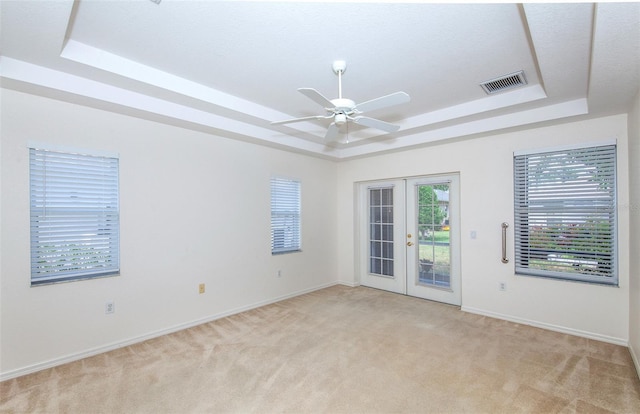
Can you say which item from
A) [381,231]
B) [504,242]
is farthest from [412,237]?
[504,242]

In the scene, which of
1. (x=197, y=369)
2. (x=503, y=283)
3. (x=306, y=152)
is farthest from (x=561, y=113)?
(x=197, y=369)

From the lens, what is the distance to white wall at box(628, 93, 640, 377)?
8.65 ft

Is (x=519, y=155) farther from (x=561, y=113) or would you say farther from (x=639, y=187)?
(x=639, y=187)

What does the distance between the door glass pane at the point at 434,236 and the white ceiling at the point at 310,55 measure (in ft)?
4.48

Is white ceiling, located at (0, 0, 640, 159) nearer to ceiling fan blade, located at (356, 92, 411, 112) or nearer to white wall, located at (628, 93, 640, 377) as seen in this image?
white wall, located at (628, 93, 640, 377)

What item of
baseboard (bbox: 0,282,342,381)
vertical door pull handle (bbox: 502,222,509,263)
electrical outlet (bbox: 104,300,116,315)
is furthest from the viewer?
vertical door pull handle (bbox: 502,222,509,263)

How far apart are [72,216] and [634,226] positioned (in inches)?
218

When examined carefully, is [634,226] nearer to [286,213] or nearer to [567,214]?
[567,214]

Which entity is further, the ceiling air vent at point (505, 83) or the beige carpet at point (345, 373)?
the ceiling air vent at point (505, 83)

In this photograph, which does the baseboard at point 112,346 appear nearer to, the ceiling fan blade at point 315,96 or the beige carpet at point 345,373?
the beige carpet at point 345,373

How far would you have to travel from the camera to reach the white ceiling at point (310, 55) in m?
1.94

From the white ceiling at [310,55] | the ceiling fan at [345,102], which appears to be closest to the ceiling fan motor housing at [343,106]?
the ceiling fan at [345,102]

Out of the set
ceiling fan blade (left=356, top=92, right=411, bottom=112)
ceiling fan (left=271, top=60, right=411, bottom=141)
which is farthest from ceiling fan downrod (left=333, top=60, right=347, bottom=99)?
ceiling fan blade (left=356, top=92, right=411, bottom=112)

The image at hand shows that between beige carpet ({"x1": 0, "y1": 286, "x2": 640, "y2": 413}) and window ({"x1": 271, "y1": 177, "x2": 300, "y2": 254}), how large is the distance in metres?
1.48
